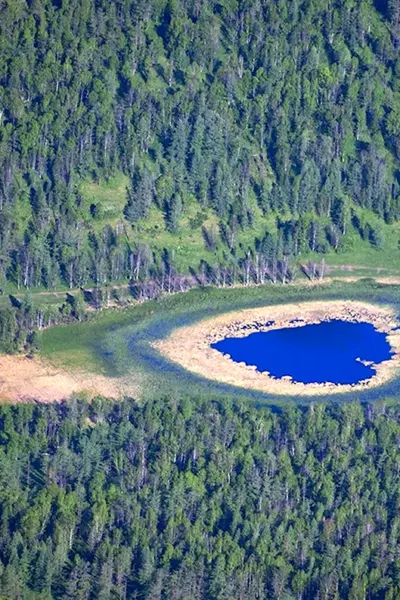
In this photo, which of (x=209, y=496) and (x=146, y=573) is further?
(x=209, y=496)

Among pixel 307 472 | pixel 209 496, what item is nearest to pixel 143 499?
pixel 209 496

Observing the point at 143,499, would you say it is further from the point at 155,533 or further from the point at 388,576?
the point at 388,576

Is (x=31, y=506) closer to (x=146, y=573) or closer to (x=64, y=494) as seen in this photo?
(x=64, y=494)

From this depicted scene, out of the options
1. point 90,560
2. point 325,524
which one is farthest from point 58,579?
point 325,524

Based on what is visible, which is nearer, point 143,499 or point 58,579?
point 58,579

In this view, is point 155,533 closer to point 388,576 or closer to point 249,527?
point 249,527
